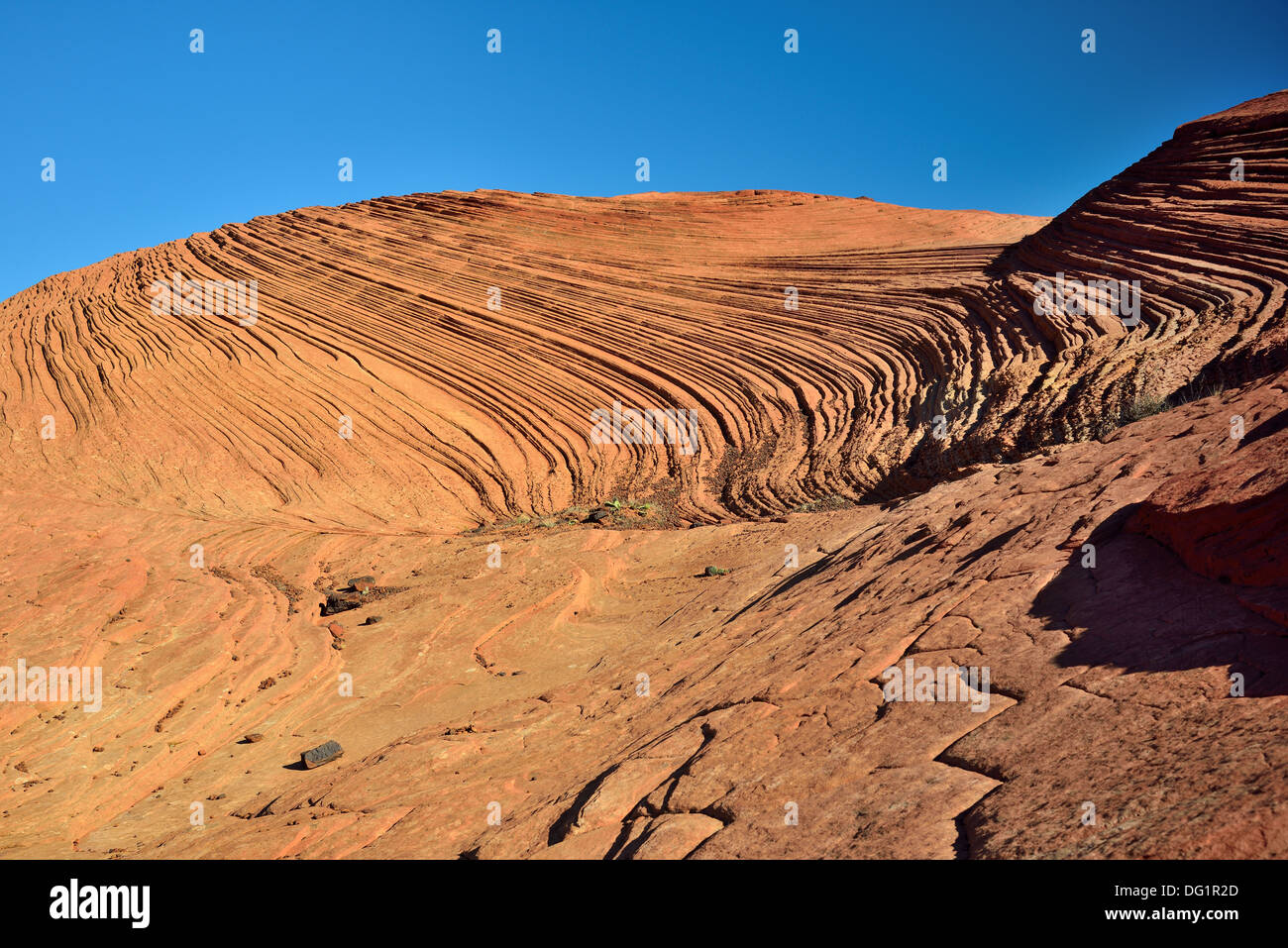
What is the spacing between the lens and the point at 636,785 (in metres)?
4.62

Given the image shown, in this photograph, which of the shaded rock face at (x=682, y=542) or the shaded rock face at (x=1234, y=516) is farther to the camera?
the shaded rock face at (x=1234, y=516)

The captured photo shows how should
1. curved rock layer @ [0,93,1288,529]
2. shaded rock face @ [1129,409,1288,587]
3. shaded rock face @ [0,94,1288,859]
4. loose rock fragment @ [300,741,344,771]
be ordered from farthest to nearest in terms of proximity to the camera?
curved rock layer @ [0,93,1288,529] → loose rock fragment @ [300,741,344,771] → shaded rock face @ [1129,409,1288,587] → shaded rock face @ [0,94,1288,859]

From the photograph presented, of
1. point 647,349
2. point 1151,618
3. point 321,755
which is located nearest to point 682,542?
point 321,755

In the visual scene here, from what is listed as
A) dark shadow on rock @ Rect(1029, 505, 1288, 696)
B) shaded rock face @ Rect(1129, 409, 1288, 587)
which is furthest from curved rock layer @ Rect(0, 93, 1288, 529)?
dark shadow on rock @ Rect(1029, 505, 1288, 696)

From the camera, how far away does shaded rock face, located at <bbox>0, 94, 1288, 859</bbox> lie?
12.3 ft

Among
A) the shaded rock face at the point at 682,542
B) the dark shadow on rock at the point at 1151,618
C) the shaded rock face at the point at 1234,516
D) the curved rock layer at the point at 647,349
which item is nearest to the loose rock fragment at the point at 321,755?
the shaded rock face at the point at 682,542

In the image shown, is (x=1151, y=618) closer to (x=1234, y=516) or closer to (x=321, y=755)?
(x=1234, y=516)

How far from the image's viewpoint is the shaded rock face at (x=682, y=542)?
3.75 m

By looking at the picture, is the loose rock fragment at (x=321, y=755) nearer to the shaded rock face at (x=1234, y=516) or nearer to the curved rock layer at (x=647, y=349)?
the shaded rock face at (x=1234, y=516)

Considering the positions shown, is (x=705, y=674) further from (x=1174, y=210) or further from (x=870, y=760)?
(x=1174, y=210)

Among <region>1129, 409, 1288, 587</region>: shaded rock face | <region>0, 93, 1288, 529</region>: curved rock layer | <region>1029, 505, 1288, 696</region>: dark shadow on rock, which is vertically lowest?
<region>1029, 505, 1288, 696</region>: dark shadow on rock

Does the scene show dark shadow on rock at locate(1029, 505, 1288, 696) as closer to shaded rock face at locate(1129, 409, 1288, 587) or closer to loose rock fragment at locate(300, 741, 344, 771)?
shaded rock face at locate(1129, 409, 1288, 587)

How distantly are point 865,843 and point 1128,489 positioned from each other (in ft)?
12.2
